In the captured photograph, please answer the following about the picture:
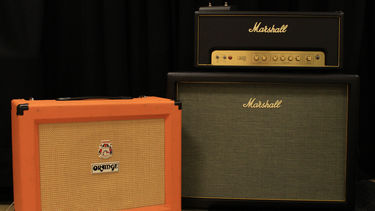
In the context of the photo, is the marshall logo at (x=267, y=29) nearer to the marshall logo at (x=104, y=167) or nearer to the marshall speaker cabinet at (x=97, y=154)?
the marshall speaker cabinet at (x=97, y=154)

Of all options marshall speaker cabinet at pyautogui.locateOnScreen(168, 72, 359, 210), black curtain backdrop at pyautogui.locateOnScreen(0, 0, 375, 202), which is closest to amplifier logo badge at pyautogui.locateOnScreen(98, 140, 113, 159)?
marshall speaker cabinet at pyautogui.locateOnScreen(168, 72, 359, 210)

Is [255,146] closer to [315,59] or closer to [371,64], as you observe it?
[315,59]

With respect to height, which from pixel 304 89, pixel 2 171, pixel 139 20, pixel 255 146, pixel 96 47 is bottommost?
pixel 2 171

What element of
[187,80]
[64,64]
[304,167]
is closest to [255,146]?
[304,167]

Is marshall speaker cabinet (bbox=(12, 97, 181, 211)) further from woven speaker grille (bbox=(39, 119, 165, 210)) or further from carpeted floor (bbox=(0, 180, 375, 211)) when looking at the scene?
carpeted floor (bbox=(0, 180, 375, 211))

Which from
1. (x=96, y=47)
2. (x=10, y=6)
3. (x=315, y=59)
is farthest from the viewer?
(x=96, y=47)

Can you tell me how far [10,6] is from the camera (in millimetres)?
1268

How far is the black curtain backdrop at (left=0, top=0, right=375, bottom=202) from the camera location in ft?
4.17

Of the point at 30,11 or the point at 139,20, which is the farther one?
the point at 139,20

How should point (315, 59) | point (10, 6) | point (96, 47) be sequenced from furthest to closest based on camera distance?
point (96, 47) < point (10, 6) < point (315, 59)

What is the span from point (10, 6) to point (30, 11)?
72 millimetres

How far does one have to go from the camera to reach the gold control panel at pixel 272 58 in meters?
1.07

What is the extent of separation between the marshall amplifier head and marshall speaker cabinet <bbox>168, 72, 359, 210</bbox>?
0.19ft

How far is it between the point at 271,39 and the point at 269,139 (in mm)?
Answer: 303
